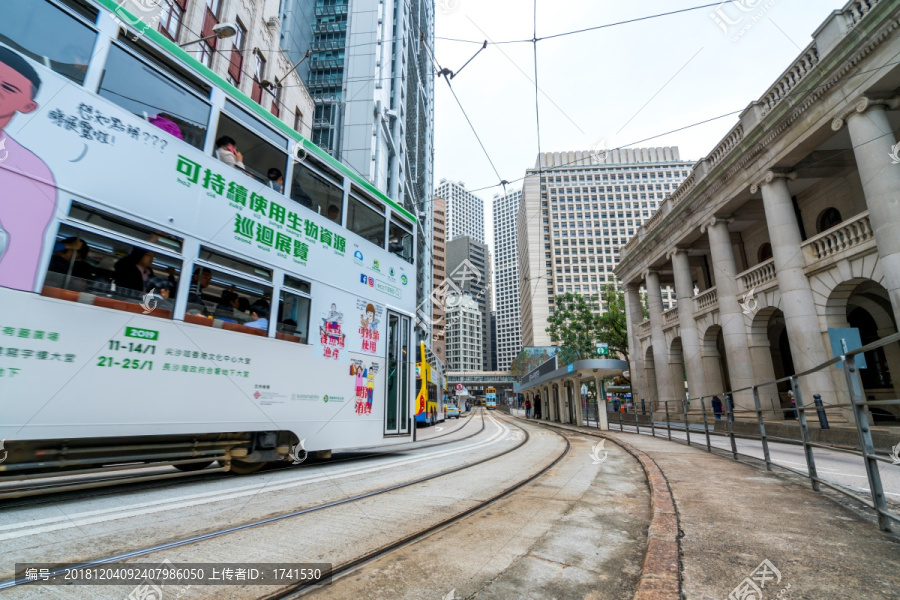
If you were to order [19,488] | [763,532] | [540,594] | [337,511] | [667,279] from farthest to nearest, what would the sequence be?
1. [667,279]
2. [19,488]
3. [337,511]
4. [763,532]
5. [540,594]

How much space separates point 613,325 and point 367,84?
1067 inches

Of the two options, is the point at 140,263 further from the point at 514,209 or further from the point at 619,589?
the point at 514,209

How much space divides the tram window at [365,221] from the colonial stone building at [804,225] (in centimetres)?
1313

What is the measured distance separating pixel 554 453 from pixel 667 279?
74.1ft

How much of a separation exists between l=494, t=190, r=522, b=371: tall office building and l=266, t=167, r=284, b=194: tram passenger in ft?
490

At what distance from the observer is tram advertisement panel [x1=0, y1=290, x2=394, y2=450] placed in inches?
153

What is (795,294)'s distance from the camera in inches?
555

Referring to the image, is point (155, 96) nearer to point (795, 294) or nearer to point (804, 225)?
point (795, 294)

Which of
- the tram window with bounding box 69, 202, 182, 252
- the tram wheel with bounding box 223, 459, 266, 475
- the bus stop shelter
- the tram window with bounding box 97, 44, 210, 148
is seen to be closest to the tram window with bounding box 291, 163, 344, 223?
the tram window with bounding box 97, 44, 210, 148

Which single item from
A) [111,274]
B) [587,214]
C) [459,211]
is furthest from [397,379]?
[459,211]

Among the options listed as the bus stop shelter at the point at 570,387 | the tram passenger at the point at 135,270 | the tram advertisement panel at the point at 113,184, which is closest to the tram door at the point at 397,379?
the tram advertisement panel at the point at 113,184

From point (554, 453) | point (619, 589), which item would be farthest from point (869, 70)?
point (619, 589)

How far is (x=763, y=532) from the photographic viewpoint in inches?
128

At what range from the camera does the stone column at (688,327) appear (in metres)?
20.0
